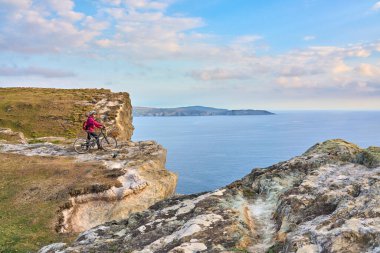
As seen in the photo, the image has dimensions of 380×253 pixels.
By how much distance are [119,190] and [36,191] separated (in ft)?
24.7

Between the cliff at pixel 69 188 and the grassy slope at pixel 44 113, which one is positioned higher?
the grassy slope at pixel 44 113

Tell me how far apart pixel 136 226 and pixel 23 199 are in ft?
68.4

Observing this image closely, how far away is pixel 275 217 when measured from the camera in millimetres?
15344

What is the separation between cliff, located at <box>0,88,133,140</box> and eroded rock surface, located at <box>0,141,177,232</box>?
106 feet

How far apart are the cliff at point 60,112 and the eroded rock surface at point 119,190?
106 feet

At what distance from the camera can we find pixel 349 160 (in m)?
19.1

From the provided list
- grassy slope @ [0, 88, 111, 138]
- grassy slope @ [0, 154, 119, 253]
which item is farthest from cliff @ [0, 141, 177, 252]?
grassy slope @ [0, 88, 111, 138]

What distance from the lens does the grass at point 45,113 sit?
77188mm

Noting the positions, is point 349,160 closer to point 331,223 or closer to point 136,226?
point 331,223

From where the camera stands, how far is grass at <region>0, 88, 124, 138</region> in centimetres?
7719

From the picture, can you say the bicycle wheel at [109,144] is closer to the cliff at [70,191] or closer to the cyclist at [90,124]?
the cyclist at [90,124]

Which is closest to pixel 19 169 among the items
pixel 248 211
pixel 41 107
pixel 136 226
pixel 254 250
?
pixel 136 226

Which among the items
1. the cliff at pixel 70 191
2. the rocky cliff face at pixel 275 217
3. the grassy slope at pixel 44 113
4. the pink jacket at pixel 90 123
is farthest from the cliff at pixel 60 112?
the rocky cliff face at pixel 275 217

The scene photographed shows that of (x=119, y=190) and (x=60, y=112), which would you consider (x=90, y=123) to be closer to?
(x=119, y=190)
